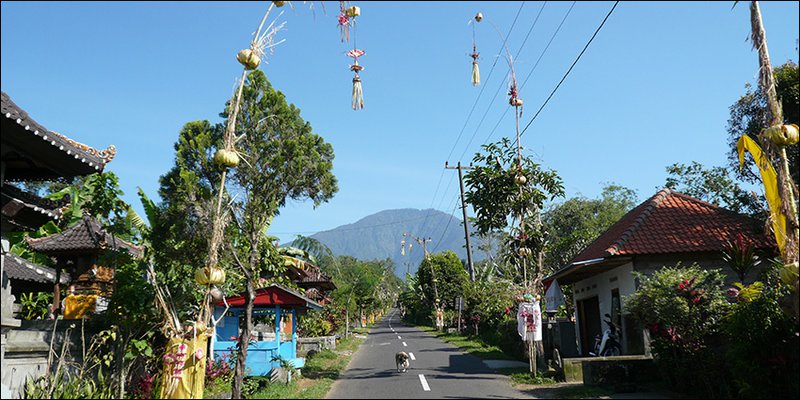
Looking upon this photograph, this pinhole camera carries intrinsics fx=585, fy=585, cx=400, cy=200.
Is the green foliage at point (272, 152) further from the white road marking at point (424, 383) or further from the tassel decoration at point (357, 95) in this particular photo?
the white road marking at point (424, 383)

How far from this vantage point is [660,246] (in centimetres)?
1538

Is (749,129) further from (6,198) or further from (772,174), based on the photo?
(6,198)

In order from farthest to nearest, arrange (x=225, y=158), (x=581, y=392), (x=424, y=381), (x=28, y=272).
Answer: (x=28, y=272), (x=424, y=381), (x=581, y=392), (x=225, y=158)

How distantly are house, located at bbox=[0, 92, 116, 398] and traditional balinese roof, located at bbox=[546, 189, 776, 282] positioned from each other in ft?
39.2

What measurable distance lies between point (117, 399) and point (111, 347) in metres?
1.18

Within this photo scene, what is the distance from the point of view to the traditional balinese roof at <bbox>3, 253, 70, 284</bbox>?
1628cm

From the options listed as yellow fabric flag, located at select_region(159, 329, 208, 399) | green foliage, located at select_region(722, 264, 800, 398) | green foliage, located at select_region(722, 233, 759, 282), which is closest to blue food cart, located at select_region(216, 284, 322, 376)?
yellow fabric flag, located at select_region(159, 329, 208, 399)

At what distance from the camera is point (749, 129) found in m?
16.5

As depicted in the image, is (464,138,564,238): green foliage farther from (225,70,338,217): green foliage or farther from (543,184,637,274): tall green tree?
(543,184,637,274): tall green tree

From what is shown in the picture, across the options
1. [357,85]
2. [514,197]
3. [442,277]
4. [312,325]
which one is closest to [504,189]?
[514,197]

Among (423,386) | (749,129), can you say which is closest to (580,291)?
(749,129)

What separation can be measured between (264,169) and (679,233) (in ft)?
36.8

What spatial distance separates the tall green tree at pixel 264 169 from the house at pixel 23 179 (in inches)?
116

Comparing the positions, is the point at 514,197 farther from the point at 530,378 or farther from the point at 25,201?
the point at 25,201
